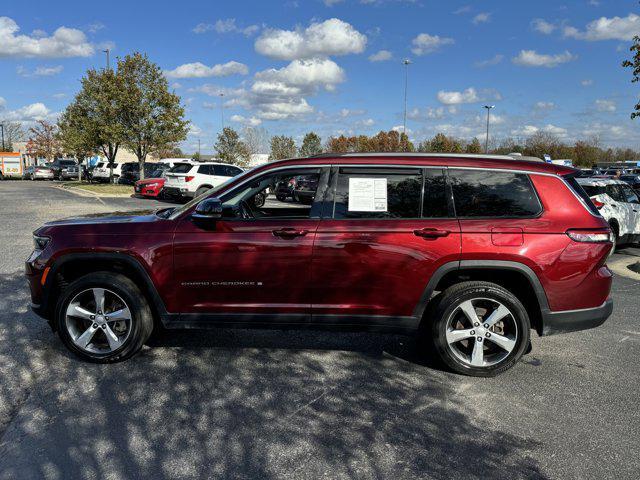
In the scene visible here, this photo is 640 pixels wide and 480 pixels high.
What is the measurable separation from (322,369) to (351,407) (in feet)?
2.27

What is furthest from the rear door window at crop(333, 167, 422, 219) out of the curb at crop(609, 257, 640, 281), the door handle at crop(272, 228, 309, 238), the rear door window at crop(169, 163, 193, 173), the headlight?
the rear door window at crop(169, 163, 193, 173)

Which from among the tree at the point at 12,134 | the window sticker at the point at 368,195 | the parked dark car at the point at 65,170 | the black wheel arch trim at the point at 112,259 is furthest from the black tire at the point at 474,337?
the tree at the point at 12,134

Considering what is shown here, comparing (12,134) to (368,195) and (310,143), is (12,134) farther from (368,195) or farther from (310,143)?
(368,195)

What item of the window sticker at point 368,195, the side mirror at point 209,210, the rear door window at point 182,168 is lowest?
the side mirror at point 209,210

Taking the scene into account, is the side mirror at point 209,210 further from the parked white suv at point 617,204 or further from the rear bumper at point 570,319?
the parked white suv at point 617,204

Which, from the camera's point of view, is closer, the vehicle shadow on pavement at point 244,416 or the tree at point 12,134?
the vehicle shadow on pavement at point 244,416

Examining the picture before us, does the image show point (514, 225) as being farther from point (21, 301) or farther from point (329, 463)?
point (21, 301)

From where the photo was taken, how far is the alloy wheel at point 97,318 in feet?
13.5

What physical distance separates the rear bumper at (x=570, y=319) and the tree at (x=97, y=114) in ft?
92.0

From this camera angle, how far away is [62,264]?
4145 mm

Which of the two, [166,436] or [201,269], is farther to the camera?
[201,269]

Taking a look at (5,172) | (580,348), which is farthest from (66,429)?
(5,172)

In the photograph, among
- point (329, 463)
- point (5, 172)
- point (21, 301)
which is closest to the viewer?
point (329, 463)

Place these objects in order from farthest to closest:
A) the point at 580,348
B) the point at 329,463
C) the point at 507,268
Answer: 1. the point at 580,348
2. the point at 507,268
3. the point at 329,463
